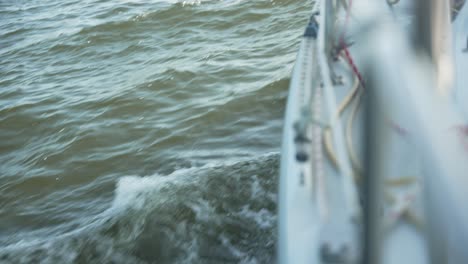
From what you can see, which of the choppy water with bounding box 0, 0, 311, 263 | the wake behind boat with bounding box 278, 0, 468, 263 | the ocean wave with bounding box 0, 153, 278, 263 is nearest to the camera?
the wake behind boat with bounding box 278, 0, 468, 263

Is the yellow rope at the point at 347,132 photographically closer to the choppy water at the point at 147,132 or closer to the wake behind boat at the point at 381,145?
the wake behind boat at the point at 381,145

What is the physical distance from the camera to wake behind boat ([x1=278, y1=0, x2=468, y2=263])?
825 millimetres

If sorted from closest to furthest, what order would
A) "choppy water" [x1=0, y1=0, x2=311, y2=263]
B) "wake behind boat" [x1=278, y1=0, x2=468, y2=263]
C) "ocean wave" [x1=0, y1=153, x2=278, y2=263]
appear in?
"wake behind boat" [x1=278, y1=0, x2=468, y2=263]
"ocean wave" [x1=0, y1=153, x2=278, y2=263]
"choppy water" [x1=0, y1=0, x2=311, y2=263]

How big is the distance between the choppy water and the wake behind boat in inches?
44.3

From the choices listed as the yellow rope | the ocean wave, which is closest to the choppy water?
the ocean wave

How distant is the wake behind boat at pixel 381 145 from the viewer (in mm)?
825

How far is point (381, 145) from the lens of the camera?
0.82m

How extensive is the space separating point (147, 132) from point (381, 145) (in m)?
4.30

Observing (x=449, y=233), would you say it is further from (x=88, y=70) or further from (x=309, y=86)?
(x=88, y=70)

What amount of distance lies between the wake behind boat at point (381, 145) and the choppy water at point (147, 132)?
1.12 meters

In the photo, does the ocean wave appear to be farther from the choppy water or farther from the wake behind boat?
the wake behind boat

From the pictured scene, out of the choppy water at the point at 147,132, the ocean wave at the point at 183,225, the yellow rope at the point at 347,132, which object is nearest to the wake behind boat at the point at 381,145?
the yellow rope at the point at 347,132

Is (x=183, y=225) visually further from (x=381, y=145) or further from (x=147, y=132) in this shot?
(x=381, y=145)

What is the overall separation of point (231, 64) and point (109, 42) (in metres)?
2.01
